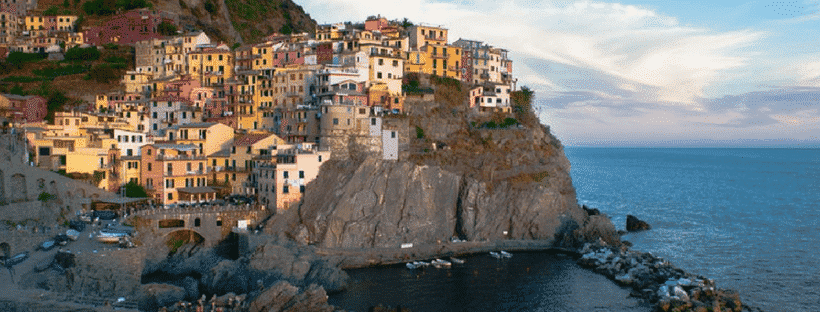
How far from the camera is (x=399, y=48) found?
77.7 metres

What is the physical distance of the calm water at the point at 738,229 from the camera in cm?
5388

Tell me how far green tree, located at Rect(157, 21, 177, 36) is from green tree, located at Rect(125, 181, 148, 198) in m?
36.9

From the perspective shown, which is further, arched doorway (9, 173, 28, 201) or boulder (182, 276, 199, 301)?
arched doorway (9, 173, 28, 201)

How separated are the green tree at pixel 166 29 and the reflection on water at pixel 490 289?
171 ft

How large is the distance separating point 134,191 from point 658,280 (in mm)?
43241

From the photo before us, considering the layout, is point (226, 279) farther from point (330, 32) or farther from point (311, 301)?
point (330, 32)

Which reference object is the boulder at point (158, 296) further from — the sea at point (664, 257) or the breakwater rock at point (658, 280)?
the breakwater rock at point (658, 280)

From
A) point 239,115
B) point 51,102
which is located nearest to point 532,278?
point 239,115

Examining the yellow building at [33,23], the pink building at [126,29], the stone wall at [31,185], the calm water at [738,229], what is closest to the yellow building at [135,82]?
the pink building at [126,29]

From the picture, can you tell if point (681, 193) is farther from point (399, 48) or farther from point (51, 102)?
point (51, 102)

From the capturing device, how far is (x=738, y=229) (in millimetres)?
77312

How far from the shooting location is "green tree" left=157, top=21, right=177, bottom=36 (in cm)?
9319

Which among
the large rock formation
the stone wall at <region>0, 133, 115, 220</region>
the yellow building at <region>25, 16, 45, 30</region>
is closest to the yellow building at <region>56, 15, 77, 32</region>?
the yellow building at <region>25, 16, 45, 30</region>

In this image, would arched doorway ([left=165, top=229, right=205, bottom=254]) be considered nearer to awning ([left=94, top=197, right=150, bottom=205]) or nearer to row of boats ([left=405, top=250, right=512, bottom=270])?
awning ([left=94, top=197, right=150, bottom=205])
